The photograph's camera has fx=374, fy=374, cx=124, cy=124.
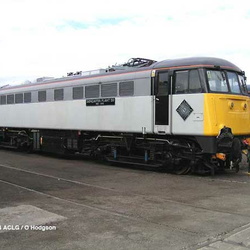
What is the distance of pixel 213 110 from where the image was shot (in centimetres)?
1088

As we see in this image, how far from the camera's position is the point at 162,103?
11977 millimetres

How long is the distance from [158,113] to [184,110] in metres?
1.02

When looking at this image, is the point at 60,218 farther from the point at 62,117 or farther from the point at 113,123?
the point at 62,117

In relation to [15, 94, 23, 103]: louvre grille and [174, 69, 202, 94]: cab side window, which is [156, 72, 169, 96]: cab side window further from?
[15, 94, 23, 103]: louvre grille

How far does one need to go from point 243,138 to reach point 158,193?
15.8 ft

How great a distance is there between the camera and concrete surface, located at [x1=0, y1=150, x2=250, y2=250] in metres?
5.30

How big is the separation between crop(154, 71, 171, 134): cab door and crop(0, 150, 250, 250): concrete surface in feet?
4.98

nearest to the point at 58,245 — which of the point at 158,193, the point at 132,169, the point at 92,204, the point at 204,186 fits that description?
the point at 92,204

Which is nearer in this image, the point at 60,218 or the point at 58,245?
the point at 58,245

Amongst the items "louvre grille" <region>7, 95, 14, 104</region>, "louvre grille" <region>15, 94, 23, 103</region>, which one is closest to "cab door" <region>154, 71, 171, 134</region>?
"louvre grille" <region>15, 94, 23, 103</region>

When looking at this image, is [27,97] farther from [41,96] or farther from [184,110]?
[184,110]

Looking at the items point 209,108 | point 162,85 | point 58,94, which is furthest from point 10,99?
point 209,108

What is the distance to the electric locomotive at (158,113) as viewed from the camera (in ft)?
36.4

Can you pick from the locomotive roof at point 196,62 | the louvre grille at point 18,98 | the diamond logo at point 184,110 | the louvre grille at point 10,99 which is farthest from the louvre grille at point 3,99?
the diamond logo at point 184,110
